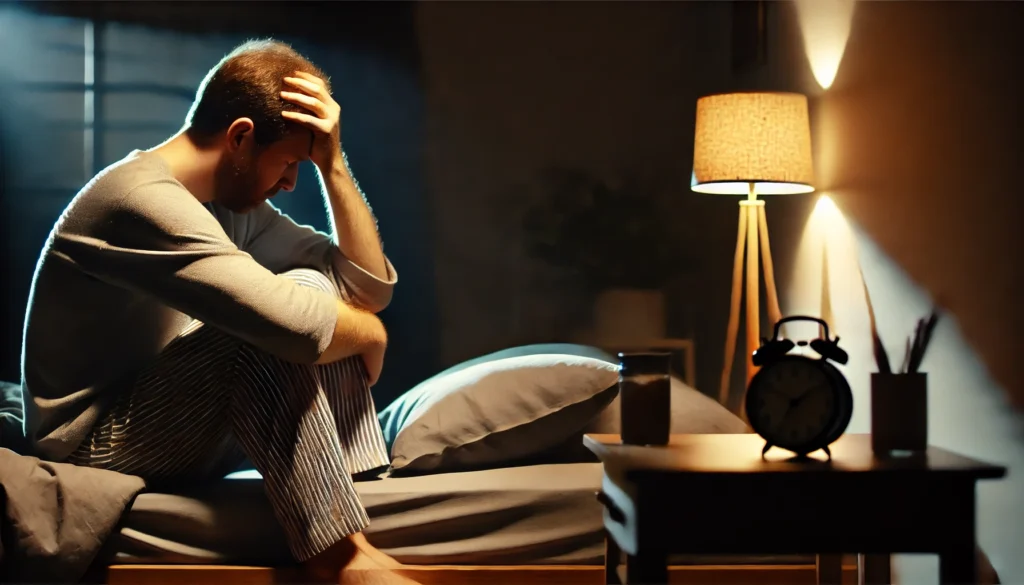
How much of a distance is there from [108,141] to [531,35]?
1.23 meters

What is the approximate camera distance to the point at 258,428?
1521 millimetres

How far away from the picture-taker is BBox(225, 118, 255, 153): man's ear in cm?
Answer: 164

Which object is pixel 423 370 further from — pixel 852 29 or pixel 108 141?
pixel 852 29

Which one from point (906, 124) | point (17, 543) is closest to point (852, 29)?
point (906, 124)

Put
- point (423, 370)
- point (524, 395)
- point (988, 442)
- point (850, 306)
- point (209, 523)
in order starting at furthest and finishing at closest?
point (423, 370) < point (850, 306) < point (524, 395) < point (209, 523) < point (988, 442)

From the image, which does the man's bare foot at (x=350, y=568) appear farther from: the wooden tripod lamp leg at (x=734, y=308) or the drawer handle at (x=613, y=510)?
the wooden tripod lamp leg at (x=734, y=308)

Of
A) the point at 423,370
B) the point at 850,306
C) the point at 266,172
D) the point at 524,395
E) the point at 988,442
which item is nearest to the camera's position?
the point at 988,442

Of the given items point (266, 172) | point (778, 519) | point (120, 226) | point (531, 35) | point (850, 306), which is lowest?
point (778, 519)

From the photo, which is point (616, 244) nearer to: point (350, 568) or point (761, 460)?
point (350, 568)

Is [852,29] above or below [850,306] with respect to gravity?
above

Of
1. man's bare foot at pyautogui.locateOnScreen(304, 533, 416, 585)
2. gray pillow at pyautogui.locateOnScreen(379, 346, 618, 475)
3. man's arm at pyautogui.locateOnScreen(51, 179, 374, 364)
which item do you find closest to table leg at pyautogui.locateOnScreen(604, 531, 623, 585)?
man's bare foot at pyautogui.locateOnScreen(304, 533, 416, 585)

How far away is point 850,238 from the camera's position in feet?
6.60

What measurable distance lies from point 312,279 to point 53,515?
55cm

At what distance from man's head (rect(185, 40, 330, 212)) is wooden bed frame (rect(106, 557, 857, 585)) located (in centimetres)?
63
